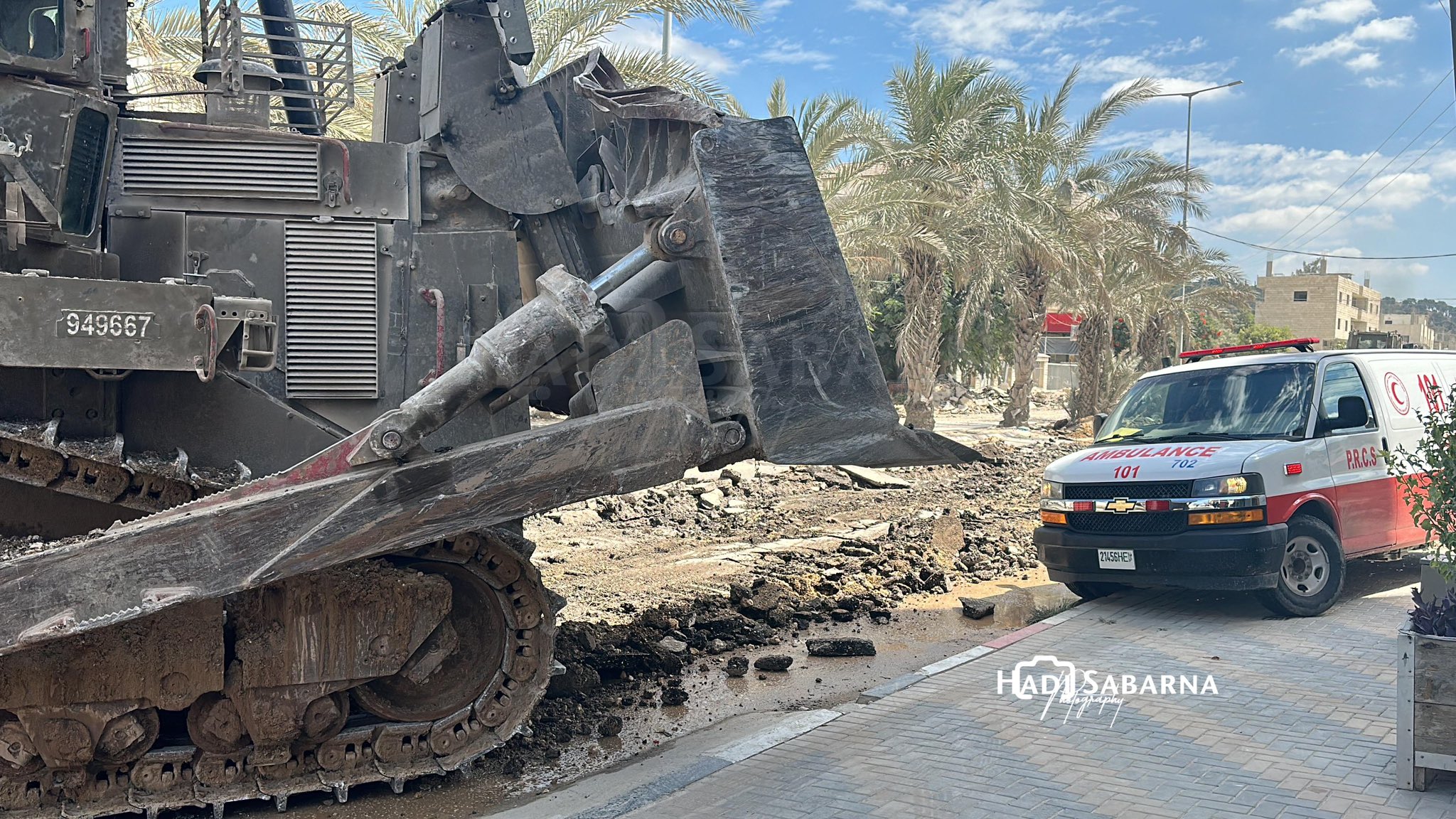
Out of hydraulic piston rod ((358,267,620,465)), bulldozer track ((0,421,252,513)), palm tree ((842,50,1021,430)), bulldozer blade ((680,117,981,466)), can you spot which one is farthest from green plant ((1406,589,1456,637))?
palm tree ((842,50,1021,430))

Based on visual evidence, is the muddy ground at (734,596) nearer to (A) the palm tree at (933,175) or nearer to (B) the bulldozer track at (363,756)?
(B) the bulldozer track at (363,756)

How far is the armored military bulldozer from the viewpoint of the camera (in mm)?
4887

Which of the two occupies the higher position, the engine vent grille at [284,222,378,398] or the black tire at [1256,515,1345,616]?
the engine vent grille at [284,222,378,398]

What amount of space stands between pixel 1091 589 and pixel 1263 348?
7.47 feet

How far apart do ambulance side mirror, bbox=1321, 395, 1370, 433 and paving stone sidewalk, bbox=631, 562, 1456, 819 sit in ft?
5.11

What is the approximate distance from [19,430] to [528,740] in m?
2.76

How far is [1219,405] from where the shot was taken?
29.3ft

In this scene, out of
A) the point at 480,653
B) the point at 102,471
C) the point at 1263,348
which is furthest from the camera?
the point at 1263,348

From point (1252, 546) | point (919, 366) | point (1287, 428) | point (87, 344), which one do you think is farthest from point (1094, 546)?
point (919, 366)

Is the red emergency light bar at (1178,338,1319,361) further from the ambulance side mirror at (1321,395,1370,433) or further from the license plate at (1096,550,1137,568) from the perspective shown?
the license plate at (1096,550,1137,568)

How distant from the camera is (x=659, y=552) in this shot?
38.7ft

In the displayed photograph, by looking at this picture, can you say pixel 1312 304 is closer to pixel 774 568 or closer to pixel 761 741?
pixel 774 568

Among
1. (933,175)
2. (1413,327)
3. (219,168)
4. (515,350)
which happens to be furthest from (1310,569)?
(1413,327)

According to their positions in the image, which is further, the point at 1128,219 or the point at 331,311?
the point at 1128,219
